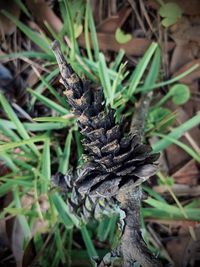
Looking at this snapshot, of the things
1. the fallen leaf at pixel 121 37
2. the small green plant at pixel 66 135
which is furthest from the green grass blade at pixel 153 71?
the fallen leaf at pixel 121 37

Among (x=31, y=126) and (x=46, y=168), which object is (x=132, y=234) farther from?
(x=31, y=126)

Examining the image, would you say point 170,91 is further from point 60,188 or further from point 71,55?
point 60,188

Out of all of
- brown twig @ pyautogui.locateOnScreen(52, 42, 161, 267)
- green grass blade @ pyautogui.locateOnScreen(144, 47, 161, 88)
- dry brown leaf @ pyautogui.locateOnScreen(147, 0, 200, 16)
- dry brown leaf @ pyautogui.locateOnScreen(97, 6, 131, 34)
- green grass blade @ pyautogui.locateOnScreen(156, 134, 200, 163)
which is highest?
dry brown leaf @ pyautogui.locateOnScreen(97, 6, 131, 34)

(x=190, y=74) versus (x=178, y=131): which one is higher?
(x=190, y=74)

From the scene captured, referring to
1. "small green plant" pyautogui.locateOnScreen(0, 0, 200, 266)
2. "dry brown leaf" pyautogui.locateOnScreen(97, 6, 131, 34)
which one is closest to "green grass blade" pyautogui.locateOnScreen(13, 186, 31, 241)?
"small green plant" pyautogui.locateOnScreen(0, 0, 200, 266)

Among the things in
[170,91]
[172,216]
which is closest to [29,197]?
[172,216]

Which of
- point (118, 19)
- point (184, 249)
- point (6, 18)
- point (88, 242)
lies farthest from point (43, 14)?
point (184, 249)

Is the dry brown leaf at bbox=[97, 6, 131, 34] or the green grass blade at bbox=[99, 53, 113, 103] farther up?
the dry brown leaf at bbox=[97, 6, 131, 34]

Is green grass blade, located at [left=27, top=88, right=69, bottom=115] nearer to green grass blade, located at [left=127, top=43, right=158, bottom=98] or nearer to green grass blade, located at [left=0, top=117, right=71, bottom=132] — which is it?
green grass blade, located at [left=0, top=117, right=71, bottom=132]
